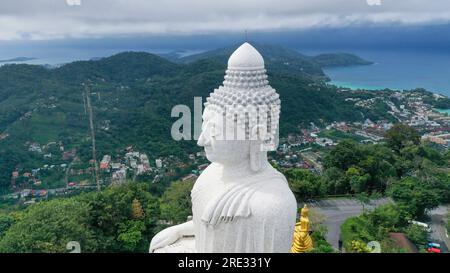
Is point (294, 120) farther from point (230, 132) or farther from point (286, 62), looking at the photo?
point (230, 132)

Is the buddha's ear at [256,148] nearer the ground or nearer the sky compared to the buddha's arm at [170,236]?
nearer the sky

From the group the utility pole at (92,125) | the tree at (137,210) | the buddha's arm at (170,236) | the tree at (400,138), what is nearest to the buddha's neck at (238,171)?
the buddha's arm at (170,236)

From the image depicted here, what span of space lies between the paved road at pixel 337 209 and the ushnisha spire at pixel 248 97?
915 centimetres

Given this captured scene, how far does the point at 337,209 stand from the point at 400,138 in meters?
6.96

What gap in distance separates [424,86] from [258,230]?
144 feet

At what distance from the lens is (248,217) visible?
418cm

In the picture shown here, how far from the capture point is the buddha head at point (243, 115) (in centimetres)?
423

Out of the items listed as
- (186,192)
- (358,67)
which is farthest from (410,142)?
(358,67)

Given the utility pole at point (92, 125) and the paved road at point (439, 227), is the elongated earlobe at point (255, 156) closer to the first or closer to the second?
the paved road at point (439, 227)

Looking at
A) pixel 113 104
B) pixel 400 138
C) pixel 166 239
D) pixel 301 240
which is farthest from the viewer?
pixel 113 104

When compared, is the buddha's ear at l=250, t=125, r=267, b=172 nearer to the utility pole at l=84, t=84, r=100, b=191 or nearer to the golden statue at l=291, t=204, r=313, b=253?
the golden statue at l=291, t=204, r=313, b=253

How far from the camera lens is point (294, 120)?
3062cm

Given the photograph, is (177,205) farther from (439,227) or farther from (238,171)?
(439,227)

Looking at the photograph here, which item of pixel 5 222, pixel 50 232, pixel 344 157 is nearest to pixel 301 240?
pixel 50 232
